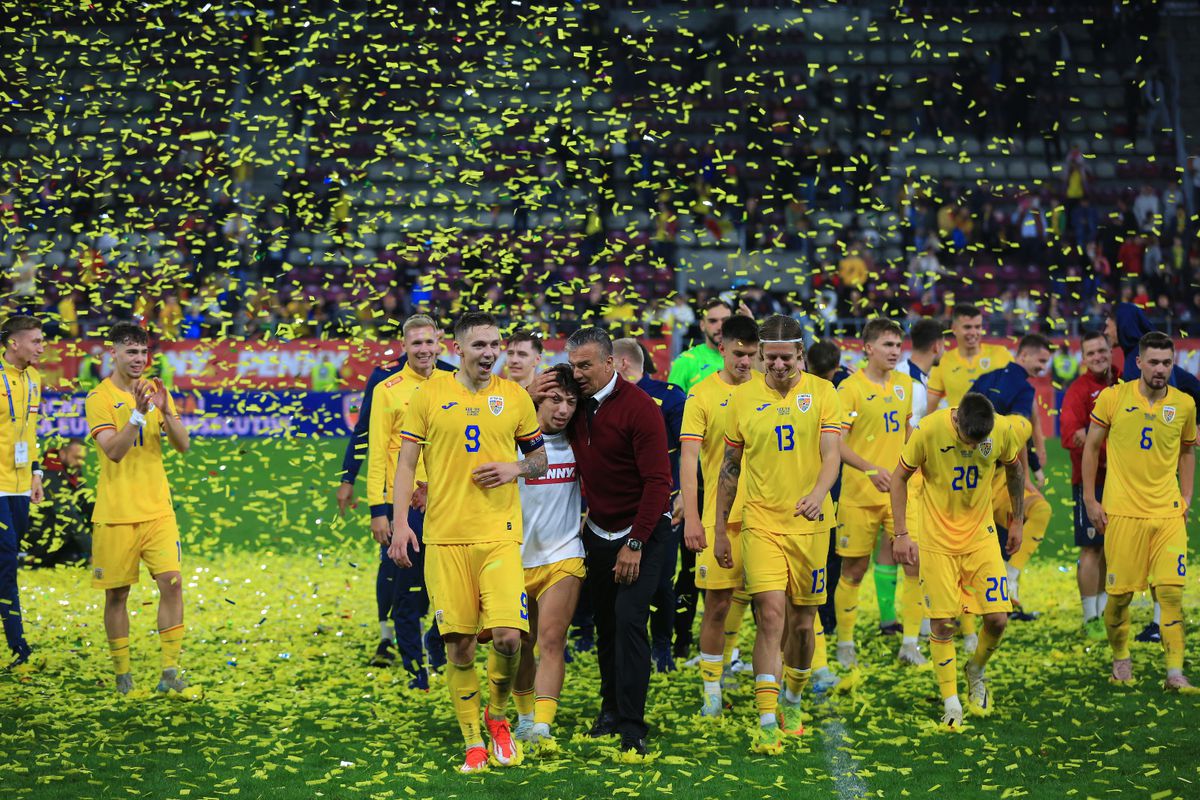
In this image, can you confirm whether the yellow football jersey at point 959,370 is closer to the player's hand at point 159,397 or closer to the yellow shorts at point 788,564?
the yellow shorts at point 788,564

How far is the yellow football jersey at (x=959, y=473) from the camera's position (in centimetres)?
849

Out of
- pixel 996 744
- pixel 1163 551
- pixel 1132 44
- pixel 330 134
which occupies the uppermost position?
pixel 1132 44

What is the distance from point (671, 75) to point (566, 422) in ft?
80.4

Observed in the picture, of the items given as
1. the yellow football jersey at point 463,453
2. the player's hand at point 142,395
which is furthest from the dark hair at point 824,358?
the player's hand at point 142,395

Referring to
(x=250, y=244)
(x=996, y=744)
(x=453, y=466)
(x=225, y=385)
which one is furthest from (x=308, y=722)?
(x=250, y=244)

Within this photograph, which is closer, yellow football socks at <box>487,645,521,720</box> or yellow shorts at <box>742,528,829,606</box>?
yellow football socks at <box>487,645,521,720</box>

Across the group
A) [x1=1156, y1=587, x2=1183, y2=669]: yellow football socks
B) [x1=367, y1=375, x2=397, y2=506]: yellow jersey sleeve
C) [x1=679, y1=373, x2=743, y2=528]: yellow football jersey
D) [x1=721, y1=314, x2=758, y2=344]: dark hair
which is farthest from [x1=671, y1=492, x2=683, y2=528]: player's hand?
[x1=1156, y1=587, x2=1183, y2=669]: yellow football socks

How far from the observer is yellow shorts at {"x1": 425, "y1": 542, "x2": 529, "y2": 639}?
7410 mm

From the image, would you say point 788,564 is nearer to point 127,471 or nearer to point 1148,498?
point 1148,498

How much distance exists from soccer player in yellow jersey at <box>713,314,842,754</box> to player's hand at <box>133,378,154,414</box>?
383cm

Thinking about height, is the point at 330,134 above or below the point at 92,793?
above

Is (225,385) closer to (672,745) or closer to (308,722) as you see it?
(308,722)

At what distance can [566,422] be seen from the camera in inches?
317

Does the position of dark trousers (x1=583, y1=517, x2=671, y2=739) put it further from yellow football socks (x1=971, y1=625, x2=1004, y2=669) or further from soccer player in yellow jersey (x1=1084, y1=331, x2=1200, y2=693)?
soccer player in yellow jersey (x1=1084, y1=331, x2=1200, y2=693)
